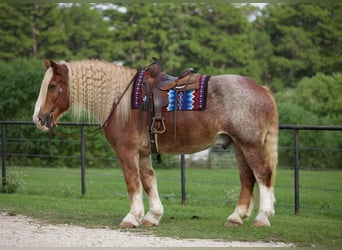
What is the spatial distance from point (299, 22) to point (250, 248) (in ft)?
88.9

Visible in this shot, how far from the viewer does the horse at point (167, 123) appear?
647cm

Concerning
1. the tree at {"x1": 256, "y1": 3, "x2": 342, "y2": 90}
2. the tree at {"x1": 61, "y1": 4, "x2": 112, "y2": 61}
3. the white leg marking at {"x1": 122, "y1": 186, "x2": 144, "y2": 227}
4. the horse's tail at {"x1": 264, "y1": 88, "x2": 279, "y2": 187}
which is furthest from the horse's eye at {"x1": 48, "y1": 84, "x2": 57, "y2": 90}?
the tree at {"x1": 256, "y1": 3, "x2": 342, "y2": 90}

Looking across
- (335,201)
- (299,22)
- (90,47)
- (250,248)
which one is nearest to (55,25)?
(90,47)

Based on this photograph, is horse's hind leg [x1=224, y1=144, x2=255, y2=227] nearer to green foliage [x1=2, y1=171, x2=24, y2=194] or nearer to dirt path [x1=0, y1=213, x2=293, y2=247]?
dirt path [x1=0, y1=213, x2=293, y2=247]

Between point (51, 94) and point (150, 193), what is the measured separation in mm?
1731

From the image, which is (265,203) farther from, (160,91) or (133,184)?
(160,91)

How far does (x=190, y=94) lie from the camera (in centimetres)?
661

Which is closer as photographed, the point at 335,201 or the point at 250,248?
the point at 250,248

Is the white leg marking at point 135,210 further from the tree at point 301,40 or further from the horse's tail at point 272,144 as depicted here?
the tree at point 301,40

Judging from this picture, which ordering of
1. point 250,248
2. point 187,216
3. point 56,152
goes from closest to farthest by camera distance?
point 250,248 < point 187,216 < point 56,152

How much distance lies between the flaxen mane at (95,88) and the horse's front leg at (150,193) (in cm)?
78

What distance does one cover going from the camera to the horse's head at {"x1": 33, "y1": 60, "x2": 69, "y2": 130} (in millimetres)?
6863

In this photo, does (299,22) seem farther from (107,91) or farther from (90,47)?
(107,91)

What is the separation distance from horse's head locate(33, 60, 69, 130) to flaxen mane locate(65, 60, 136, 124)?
0.32 feet
